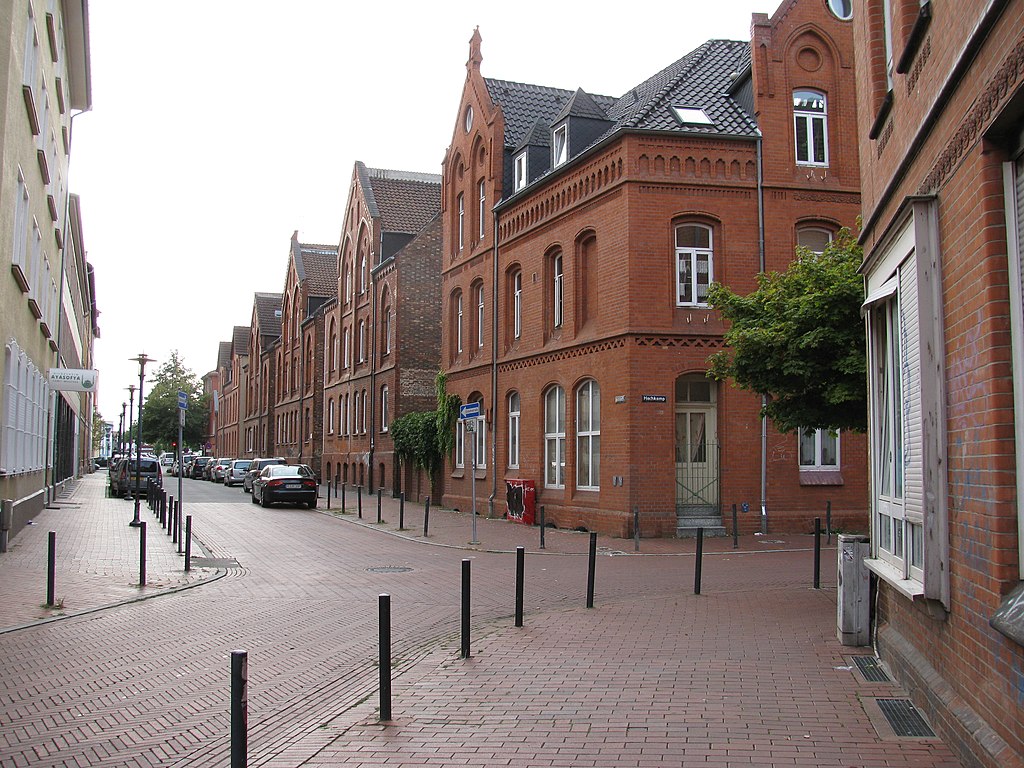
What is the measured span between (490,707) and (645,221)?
1605 cm

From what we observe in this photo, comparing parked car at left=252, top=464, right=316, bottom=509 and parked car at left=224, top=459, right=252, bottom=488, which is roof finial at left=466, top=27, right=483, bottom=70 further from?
parked car at left=224, top=459, right=252, bottom=488

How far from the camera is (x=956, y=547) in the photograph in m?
5.70

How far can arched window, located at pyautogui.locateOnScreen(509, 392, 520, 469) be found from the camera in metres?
26.7

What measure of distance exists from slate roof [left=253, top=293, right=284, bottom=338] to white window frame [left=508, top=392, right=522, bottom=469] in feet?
160

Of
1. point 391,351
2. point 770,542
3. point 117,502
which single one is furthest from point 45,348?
point 770,542

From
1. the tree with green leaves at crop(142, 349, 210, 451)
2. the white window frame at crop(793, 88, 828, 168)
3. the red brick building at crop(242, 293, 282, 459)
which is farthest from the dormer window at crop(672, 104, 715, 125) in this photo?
the tree with green leaves at crop(142, 349, 210, 451)

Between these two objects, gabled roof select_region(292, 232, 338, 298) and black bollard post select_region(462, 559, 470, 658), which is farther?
gabled roof select_region(292, 232, 338, 298)

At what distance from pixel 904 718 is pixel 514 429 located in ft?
68.5

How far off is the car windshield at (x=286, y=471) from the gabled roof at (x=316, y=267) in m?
26.7

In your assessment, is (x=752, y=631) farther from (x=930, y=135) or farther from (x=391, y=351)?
(x=391, y=351)

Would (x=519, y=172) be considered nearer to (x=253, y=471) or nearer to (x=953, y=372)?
(x=253, y=471)

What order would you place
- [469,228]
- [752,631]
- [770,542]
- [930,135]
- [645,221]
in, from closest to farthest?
[930,135]
[752,631]
[770,542]
[645,221]
[469,228]

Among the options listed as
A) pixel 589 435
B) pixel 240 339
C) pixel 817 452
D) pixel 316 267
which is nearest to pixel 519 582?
pixel 589 435

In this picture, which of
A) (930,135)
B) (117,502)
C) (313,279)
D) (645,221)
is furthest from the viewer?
(313,279)
